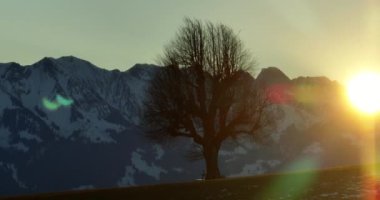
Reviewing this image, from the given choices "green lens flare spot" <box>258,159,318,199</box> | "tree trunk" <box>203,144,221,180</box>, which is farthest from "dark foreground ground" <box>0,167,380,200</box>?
A: "tree trunk" <box>203,144,221,180</box>

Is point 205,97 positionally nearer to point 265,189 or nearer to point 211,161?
point 211,161

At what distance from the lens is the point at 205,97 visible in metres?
68.2

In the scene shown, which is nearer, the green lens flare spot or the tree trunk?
the green lens flare spot

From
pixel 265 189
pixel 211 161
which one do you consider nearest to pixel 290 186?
pixel 265 189

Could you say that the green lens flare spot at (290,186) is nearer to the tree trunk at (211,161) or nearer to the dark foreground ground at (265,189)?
the dark foreground ground at (265,189)

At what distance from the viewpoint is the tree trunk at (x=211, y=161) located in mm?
66438

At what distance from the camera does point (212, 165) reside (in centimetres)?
6681

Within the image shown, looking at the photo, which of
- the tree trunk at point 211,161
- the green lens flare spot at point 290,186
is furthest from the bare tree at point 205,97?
the green lens flare spot at point 290,186

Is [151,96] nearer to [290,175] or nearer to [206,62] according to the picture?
[206,62]

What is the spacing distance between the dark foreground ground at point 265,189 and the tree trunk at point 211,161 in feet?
54.7

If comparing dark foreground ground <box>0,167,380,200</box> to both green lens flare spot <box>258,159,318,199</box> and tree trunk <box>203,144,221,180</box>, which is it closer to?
green lens flare spot <box>258,159,318,199</box>

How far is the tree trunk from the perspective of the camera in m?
66.4

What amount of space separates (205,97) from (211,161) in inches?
259

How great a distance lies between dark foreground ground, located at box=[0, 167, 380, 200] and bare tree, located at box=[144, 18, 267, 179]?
712 inches
